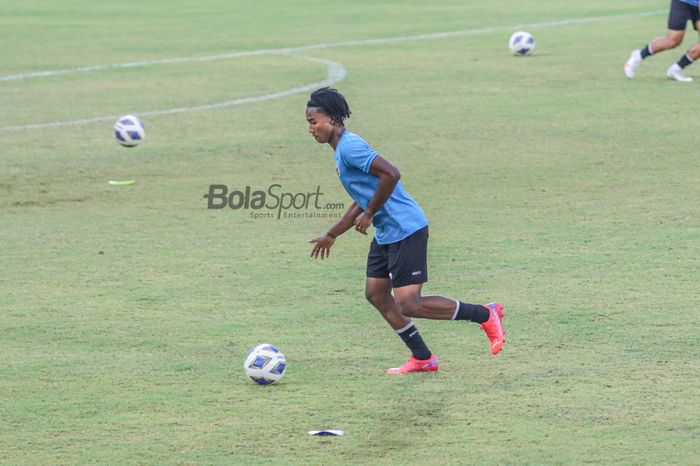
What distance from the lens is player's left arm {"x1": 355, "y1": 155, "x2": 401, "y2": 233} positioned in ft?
30.5

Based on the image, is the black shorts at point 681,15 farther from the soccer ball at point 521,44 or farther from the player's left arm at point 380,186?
the player's left arm at point 380,186

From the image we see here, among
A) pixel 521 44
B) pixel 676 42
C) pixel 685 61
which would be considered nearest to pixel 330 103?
pixel 676 42

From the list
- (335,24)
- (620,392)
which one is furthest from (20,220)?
(335,24)

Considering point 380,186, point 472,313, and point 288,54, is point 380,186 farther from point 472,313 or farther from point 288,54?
point 288,54

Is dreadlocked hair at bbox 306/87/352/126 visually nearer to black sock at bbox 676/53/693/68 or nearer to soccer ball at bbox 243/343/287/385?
soccer ball at bbox 243/343/287/385

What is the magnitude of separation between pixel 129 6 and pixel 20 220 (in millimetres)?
24653

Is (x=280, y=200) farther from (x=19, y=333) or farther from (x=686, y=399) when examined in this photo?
(x=686, y=399)

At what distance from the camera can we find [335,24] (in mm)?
33000

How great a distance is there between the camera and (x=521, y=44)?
26.7 meters

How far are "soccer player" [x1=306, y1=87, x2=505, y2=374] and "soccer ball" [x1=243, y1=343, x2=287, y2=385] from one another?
768 mm

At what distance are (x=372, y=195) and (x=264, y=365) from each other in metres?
1.38

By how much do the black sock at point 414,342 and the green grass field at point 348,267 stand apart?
18 cm

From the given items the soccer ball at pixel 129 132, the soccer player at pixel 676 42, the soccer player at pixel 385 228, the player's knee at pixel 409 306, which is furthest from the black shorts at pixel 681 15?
the player's knee at pixel 409 306

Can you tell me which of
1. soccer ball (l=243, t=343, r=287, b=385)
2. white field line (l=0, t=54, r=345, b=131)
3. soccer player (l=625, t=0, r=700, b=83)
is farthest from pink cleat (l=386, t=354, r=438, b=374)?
soccer player (l=625, t=0, r=700, b=83)
